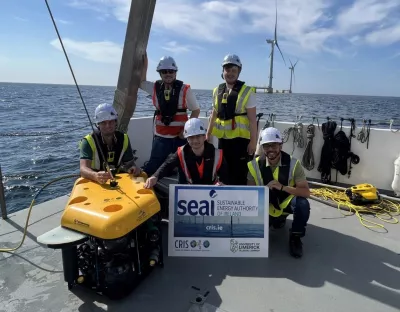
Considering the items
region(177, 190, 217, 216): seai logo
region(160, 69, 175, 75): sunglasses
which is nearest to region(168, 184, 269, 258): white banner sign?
region(177, 190, 217, 216): seai logo

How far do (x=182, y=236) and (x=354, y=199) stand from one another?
2.65m

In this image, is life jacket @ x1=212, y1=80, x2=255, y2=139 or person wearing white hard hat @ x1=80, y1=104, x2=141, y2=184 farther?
life jacket @ x1=212, y1=80, x2=255, y2=139

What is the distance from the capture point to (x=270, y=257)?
10.0 feet

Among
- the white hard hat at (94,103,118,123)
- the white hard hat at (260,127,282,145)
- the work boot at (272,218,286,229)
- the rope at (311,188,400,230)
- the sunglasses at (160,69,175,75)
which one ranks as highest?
the sunglasses at (160,69,175,75)

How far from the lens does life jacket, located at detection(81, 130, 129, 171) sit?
3.21 meters

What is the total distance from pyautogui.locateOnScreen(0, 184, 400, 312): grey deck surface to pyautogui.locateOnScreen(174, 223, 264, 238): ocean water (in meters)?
0.23

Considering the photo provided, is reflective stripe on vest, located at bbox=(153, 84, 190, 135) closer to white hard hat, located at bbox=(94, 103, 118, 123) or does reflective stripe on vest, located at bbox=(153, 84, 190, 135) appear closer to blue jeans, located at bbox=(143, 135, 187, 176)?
blue jeans, located at bbox=(143, 135, 187, 176)

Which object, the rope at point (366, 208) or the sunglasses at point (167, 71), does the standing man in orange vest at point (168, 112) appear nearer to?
the sunglasses at point (167, 71)

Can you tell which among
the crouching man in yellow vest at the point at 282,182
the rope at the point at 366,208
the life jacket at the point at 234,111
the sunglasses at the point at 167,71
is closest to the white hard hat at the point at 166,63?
the sunglasses at the point at 167,71

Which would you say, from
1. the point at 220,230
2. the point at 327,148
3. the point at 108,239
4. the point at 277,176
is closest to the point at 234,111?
the point at 277,176

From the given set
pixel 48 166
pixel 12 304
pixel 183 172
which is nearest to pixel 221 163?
pixel 183 172

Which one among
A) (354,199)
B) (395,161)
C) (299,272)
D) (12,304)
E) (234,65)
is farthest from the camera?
(395,161)

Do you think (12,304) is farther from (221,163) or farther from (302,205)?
(302,205)

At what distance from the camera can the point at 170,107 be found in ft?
12.5
